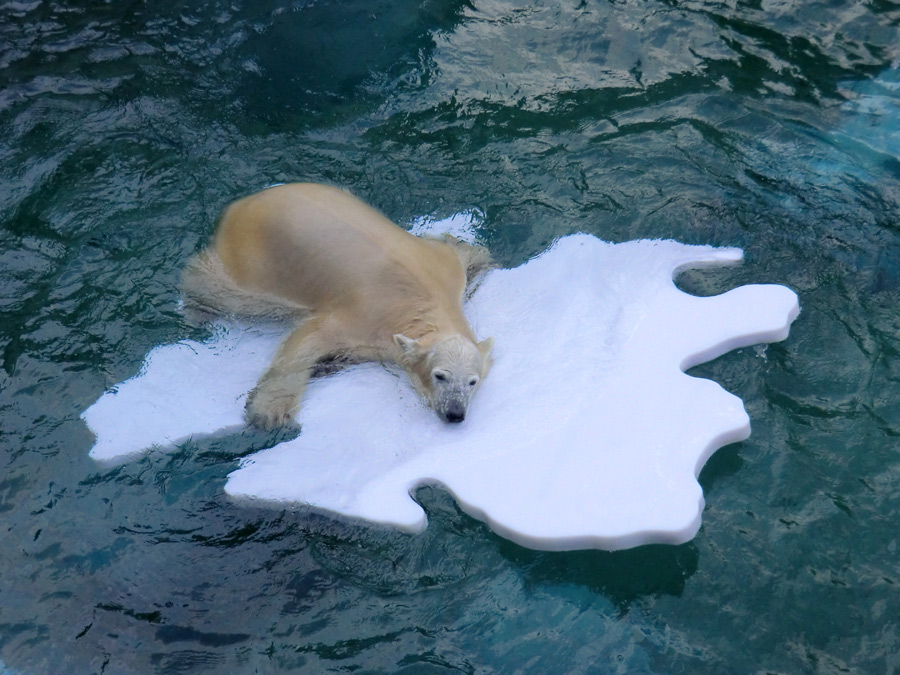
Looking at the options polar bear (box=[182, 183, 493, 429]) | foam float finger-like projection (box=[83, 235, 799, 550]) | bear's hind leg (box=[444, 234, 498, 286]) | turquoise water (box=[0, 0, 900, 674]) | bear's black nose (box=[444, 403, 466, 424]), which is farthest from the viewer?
bear's hind leg (box=[444, 234, 498, 286])

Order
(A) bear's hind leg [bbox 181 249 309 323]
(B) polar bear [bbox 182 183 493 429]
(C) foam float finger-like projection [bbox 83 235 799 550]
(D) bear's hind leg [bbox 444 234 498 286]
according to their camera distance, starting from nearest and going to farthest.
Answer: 1. (C) foam float finger-like projection [bbox 83 235 799 550]
2. (B) polar bear [bbox 182 183 493 429]
3. (A) bear's hind leg [bbox 181 249 309 323]
4. (D) bear's hind leg [bbox 444 234 498 286]

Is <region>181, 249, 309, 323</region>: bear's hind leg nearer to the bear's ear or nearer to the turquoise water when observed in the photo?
the turquoise water

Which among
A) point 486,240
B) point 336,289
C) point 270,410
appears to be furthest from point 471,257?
point 270,410

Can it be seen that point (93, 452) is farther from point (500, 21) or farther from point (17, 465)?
point (500, 21)

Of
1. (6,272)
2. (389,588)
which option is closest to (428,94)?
(6,272)

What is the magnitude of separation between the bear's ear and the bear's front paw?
69 centimetres

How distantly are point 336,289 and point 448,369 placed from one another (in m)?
1.08

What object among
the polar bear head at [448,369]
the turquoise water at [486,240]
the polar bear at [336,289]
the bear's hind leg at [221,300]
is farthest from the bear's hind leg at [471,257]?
the bear's hind leg at [221,300]

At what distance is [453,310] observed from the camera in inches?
210

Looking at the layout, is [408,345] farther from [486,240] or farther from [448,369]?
[486,240]

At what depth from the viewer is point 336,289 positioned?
5422 mm

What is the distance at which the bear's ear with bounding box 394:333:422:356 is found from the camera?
16.4ft

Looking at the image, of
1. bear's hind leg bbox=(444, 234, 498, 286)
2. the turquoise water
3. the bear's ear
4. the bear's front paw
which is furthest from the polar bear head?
bear's hind leg bbox=(444, 234, 498, 286)

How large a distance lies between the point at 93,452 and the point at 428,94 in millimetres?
4369
